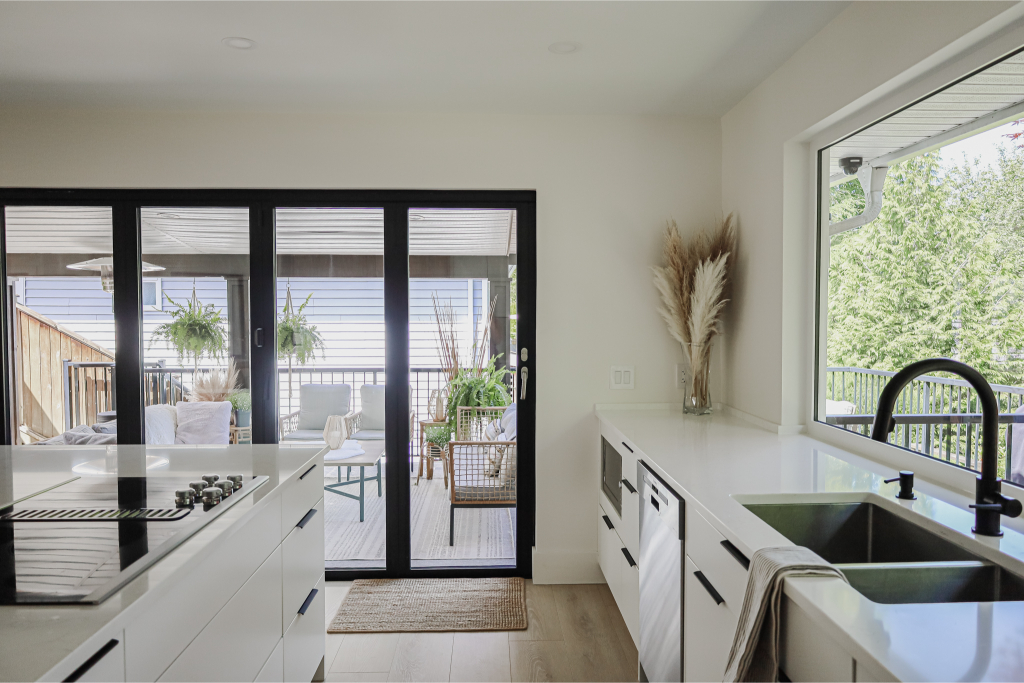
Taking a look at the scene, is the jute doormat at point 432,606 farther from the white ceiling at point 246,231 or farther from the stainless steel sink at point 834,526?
the white ceiling at point 246,231

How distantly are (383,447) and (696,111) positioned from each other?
2.38 m

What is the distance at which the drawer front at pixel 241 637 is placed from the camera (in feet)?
4.05

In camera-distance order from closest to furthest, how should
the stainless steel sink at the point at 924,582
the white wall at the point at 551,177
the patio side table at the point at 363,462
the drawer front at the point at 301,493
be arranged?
the stainless steel sink at the point at 924,582 → the drawer front at the point at 301,493 → the white wall at the point at 551,177 → the patio side table at the point at 363,462

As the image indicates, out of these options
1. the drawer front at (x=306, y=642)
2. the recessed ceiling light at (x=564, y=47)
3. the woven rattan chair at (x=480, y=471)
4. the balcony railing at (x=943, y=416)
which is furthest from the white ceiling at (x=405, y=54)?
the drawer front at (x=306, y=642)

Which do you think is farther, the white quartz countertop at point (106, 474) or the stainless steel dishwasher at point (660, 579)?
the stainless steel dishwasher at point (660, 579)

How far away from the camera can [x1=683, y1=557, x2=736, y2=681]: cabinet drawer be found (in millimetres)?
1421

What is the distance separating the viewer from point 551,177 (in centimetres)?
313

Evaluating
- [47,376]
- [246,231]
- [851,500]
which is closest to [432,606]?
[851,500]

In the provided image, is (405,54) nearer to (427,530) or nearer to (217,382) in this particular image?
(217,382)

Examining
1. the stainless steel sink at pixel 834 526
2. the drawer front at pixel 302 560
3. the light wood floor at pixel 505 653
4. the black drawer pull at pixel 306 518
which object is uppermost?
the stainless steel sink at pixel 834 526

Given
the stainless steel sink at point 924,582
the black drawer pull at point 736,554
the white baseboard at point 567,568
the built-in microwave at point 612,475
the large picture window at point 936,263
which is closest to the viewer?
the stainless steel sink at point 924,582

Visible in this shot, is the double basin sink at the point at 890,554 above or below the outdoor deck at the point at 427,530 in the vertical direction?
above

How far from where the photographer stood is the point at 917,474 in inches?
71.1

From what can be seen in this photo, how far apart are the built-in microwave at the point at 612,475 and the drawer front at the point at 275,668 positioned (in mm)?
1359
